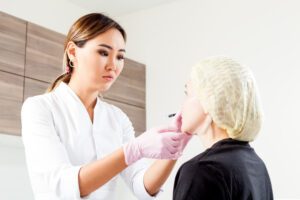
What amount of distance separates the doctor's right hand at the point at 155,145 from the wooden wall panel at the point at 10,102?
55.3 inches

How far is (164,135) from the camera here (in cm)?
141

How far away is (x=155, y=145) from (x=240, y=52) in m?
2.02

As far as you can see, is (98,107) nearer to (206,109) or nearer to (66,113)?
(66,113)

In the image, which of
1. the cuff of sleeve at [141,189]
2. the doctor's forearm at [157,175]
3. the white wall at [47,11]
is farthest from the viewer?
the white wall at [47,11]

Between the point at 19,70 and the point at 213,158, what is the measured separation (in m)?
1.90

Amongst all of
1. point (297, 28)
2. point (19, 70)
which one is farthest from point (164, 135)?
point (297, 28)

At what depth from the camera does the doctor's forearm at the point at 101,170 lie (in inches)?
54.9

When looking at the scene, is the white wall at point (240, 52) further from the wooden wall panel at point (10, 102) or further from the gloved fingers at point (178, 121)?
the gloved fingers at point (178, 121)

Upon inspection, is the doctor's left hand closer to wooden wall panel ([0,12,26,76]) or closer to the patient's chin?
the patient's chin

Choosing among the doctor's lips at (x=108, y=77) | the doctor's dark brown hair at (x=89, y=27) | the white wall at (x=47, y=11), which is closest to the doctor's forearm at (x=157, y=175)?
the doctor's lips at (x=108, y=77)

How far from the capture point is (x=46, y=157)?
147 centimetres

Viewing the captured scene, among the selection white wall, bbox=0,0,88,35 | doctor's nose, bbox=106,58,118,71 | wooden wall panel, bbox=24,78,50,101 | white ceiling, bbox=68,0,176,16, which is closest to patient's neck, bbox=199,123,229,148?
doctor's nose, bbox=106,58,118,71

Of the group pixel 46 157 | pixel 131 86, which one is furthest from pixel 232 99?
pixel 131 86

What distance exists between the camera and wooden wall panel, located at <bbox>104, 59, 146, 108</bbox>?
11.4 feet
